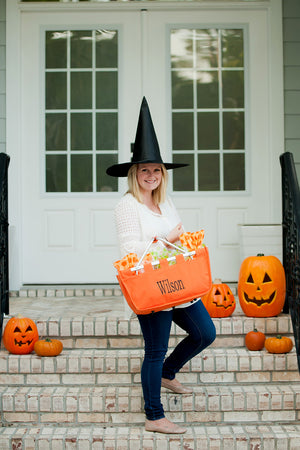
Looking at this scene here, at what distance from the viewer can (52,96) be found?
5.32 metres

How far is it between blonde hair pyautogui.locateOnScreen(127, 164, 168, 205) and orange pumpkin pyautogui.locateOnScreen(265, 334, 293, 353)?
1167mm

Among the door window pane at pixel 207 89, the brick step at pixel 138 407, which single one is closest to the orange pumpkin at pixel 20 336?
the brick step at pixel 138 407

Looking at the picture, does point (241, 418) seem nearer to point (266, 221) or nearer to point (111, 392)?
point (111, 392)

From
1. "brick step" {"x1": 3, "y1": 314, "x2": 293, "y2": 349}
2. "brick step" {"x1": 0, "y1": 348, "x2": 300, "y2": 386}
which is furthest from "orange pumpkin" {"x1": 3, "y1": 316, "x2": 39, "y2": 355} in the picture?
"brick step" {"x1": 3, "y1": 314, "x2": 293, "y2": 349}

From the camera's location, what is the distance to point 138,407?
11.0 ft

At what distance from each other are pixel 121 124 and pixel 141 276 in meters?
2.79

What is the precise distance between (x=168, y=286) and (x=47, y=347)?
1.17 metres

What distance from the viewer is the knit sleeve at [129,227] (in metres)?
2.94

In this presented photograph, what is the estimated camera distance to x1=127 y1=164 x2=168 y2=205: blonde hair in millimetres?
3117

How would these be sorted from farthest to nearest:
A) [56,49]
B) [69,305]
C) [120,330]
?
1. [56,49]
2. [69,305]
3. [120,330]

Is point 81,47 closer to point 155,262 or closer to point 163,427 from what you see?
point 155,262

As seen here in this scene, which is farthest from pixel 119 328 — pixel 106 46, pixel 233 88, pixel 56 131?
pixel 106 46

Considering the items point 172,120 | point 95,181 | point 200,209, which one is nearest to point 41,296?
point 95,181

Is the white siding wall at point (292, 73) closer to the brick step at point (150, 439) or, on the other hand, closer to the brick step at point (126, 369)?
the brick step at point (126, 369)
